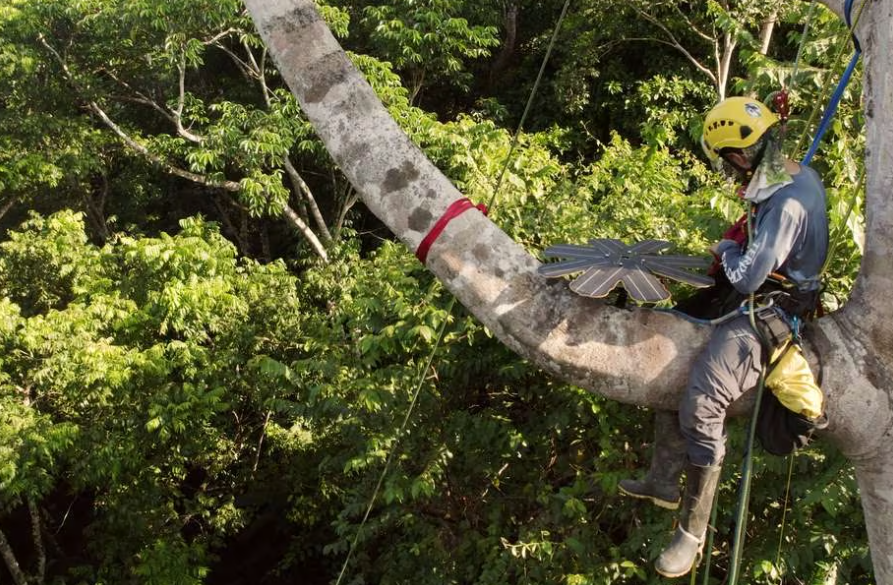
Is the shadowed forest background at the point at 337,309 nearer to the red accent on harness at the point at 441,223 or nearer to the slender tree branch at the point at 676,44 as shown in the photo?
the slender tree branch at the point at 676,44

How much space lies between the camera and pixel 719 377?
→ 2.29m

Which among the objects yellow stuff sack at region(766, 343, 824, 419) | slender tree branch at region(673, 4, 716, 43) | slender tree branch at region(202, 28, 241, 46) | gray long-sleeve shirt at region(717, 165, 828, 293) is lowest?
slender tree branch at region(673, 4, 716, 43)

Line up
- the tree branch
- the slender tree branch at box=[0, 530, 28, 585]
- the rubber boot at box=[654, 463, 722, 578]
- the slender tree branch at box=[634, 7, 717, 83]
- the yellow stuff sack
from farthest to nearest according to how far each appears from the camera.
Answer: the slender tree branch at box=[634, 7, 717, 83], the tree branch, the slender tree branch at box=[0, 530, 28, 585], the rubber boot at box=[654, 463, 722, 578], the yellow stuff sack

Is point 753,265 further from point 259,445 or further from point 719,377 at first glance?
point 259,445

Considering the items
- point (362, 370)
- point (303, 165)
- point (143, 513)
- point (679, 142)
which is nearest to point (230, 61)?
point (303, 165)

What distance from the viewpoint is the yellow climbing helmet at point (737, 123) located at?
2441mm

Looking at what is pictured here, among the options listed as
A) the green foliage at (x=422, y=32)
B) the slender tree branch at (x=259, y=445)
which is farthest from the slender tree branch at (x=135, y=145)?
the slender tree branch at (x=259, y=445)

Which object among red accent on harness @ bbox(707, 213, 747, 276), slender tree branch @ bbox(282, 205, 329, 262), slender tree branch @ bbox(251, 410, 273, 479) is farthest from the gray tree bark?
slender tree branch @ bbox(282, 205, 329, 262)

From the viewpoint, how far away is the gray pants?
2.30 metres

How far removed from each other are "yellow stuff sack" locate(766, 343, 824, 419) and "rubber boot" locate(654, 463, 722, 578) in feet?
1.42

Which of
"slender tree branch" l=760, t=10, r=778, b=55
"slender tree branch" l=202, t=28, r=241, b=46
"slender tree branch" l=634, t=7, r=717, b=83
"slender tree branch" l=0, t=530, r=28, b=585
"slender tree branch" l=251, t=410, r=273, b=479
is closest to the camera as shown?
"slender tree branch" l=0, t=530, r=28, b=585

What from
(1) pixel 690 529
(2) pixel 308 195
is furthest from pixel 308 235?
(1) pixel 690 529

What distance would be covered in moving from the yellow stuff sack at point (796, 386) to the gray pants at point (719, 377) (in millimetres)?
80

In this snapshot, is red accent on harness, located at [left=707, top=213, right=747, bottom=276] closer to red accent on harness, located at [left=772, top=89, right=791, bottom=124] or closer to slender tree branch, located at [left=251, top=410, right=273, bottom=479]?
red accent on harness, located at [left=772, top=89, right=791, bottom=124]
